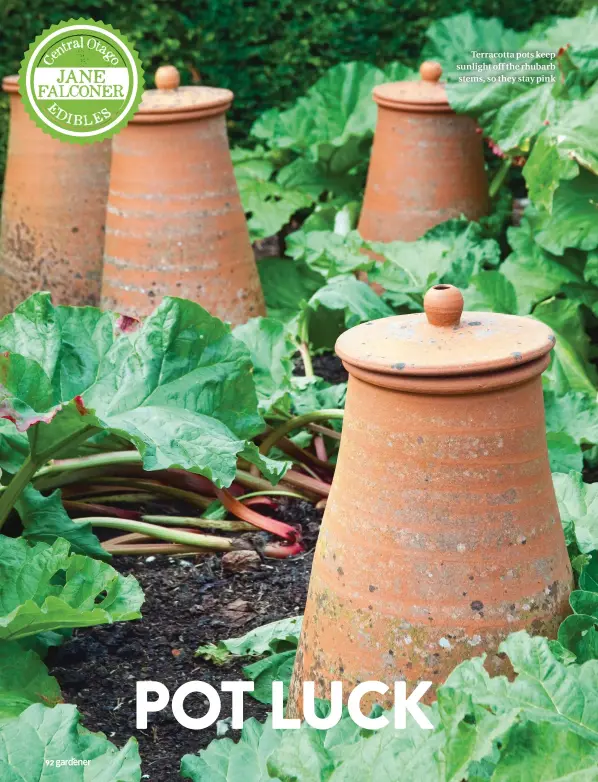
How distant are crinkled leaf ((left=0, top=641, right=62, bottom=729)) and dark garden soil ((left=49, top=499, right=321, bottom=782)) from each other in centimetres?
13

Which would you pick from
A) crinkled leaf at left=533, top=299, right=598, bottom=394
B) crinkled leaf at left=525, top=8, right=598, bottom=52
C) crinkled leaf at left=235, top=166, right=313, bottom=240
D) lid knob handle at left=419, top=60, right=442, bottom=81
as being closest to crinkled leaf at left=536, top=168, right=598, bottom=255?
crinkled leaf at left=533, top=299, right=598, bottom=394

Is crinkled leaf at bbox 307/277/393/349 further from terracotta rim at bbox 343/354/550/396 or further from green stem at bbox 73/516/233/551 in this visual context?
terracotta rim at bbox 343/354/550/396

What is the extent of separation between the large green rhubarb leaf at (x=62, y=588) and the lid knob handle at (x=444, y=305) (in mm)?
826

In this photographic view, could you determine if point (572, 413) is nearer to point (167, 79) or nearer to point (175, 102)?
point (175, 102)

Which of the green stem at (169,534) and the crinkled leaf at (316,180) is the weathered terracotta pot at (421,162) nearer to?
the crinkled leaf at (316,180)

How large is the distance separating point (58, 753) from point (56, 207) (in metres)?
3.19

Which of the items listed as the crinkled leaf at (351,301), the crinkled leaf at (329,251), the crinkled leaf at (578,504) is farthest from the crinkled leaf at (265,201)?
the crinkled leaf at (578,504)

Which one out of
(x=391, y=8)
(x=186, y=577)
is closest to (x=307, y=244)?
(x=186, y=577)

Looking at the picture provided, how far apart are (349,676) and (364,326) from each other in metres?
0.59

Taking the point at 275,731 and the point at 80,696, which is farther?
the point at 80,696

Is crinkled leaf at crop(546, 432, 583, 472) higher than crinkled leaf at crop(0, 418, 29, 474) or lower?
lower

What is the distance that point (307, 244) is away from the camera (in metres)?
4.38

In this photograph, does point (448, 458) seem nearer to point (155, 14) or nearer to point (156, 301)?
point (156, 301)

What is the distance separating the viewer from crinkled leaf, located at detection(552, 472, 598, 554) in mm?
2422
